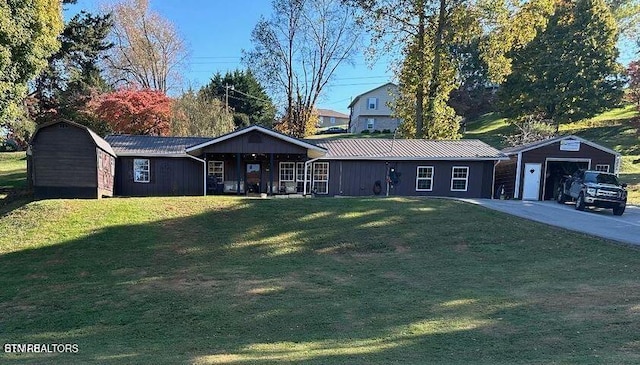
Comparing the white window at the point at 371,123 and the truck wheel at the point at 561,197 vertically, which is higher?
the white window at the point at 371,123

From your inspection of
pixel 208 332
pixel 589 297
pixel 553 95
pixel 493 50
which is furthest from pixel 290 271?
pixel 553 95

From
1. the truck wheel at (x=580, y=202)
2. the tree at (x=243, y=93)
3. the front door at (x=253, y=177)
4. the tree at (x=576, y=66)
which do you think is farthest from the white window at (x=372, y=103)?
the truck wheel at (x=580, y=202)

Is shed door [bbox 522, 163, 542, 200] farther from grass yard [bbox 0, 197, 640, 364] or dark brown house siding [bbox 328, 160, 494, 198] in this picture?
grass yard [bbox 0, 197, 640, 364]

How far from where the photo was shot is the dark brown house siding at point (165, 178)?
2181 centimetres

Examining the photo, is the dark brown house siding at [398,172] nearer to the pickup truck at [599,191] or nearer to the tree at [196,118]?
the pickup truck at [599,191]

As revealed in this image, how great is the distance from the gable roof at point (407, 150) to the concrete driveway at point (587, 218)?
435 cm

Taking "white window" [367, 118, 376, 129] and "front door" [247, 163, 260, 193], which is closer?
"front door" [247, 163, 260, 193]

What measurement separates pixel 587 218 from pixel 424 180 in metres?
8.23

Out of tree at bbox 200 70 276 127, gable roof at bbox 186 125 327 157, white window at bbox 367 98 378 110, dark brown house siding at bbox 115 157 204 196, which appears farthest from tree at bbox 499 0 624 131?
dark brown house siding at bbox 115 157 204 196

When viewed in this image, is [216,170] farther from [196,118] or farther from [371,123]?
[371,123]

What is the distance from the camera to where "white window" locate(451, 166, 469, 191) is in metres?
23.0

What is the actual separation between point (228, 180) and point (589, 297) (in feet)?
61.6

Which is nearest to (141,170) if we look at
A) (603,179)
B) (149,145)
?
(149,145)

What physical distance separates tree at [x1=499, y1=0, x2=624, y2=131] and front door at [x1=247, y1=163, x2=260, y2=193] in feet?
96.5
